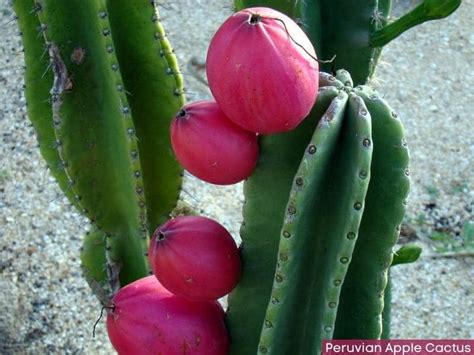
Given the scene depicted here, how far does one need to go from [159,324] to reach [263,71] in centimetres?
45

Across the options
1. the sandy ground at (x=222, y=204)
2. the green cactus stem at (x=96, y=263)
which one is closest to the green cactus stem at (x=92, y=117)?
the green cactus stem at (x=96, y=263)

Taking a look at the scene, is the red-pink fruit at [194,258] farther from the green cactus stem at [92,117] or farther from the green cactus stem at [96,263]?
the green cactus stem at [96,263]

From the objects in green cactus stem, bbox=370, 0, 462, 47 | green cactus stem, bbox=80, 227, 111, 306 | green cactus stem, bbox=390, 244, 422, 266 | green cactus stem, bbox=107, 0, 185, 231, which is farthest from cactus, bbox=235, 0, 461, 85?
green cactus stem, bbox=80, 227, 111, 306

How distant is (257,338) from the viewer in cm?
134

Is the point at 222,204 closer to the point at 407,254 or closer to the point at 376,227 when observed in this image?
the point at 407,254

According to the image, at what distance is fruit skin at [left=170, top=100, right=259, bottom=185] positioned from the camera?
112 cm

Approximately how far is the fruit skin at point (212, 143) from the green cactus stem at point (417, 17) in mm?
410

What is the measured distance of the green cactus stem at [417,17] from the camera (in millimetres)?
1396

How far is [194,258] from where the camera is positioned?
120cm

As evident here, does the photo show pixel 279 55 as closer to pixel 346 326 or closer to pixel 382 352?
pixel 346 326

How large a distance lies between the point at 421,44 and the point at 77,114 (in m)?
2.54

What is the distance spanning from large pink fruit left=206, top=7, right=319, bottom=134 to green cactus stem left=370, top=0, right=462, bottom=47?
1.35 feet

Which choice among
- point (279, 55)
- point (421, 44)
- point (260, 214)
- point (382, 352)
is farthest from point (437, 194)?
point (279, 55)

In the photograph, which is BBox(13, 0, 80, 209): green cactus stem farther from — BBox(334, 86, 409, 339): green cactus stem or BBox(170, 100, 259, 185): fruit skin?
BBox(334, 86, 409, 339): green cactus stem
